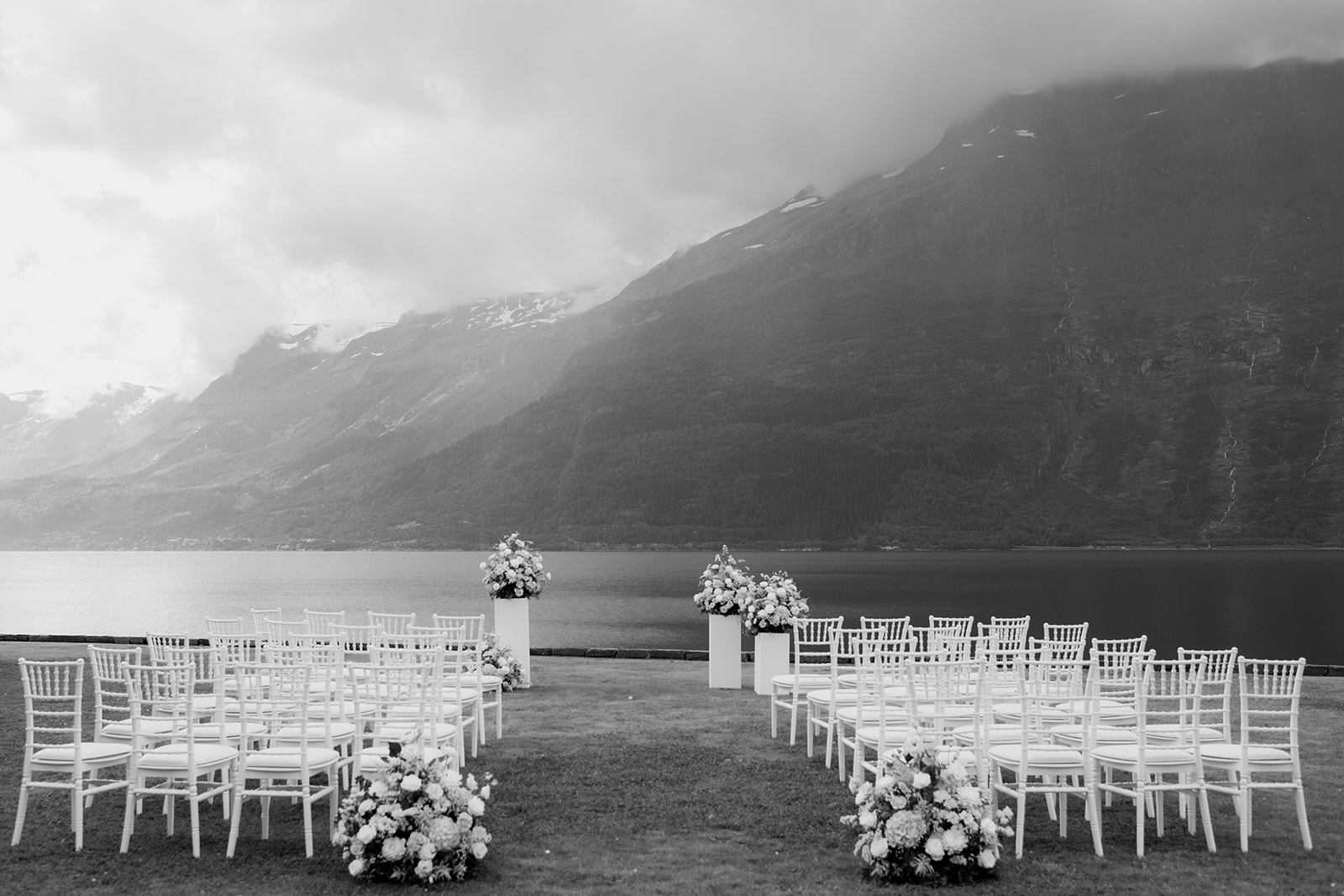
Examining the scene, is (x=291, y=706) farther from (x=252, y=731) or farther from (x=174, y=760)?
(x=174, y=760)

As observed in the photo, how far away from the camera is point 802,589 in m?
80.3

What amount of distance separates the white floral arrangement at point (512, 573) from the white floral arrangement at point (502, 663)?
0.70 meters

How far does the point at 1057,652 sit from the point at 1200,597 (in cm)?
6454

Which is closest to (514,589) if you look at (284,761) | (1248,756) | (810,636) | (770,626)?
(770,626)

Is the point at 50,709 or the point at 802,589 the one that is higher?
the point at 50,709

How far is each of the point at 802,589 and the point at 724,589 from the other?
6617cm

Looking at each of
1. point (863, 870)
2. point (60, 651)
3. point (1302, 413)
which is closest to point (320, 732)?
point (863, 870)

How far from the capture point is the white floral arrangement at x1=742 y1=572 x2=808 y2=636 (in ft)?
47.1

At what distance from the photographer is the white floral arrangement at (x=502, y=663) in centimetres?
1387

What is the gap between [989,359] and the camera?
19838 centimetres

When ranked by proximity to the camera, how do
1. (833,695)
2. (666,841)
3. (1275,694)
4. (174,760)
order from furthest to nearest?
(833,695), (1275,694), (666,841), (174,760)

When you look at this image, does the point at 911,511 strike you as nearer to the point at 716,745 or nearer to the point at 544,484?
the point at 544,484

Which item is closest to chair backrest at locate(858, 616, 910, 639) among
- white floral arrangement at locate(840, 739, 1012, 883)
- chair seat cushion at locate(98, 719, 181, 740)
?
white floral arrangement at locate(840, 739, 1012, 883)

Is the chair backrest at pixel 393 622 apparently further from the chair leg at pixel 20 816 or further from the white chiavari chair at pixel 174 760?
the chair leg at pixel 20 816
